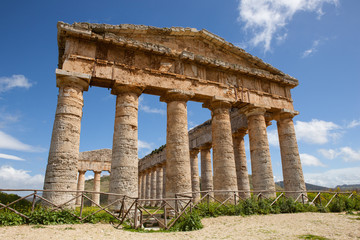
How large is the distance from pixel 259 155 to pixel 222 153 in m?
2.80

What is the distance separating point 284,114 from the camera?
16.9 metres

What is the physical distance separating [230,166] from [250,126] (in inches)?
143

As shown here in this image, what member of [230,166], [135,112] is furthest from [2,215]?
[230,166]

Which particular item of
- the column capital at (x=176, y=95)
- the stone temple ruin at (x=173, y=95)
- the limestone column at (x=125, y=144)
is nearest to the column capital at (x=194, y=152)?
the stone temple ruin at (x=173, y=95)

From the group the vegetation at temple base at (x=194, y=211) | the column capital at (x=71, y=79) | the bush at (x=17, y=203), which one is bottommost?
the vegetation at temple base at (x=194, y=211)

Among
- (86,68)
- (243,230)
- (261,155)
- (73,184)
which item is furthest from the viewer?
(261,155)

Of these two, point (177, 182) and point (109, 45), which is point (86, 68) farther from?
point (177, 182)

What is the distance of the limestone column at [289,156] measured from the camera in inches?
606

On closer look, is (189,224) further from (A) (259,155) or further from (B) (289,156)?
(B) (289,156)

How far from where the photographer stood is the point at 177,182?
11953mm

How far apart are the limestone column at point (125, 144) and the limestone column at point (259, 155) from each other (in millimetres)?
7535

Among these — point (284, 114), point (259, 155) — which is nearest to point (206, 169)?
point (259, 155)

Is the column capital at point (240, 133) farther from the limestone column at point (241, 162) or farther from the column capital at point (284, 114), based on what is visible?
the column capital at point (284, 114)

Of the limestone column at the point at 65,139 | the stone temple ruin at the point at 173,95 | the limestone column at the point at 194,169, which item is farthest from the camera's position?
the limestone column at the point at 194,169
